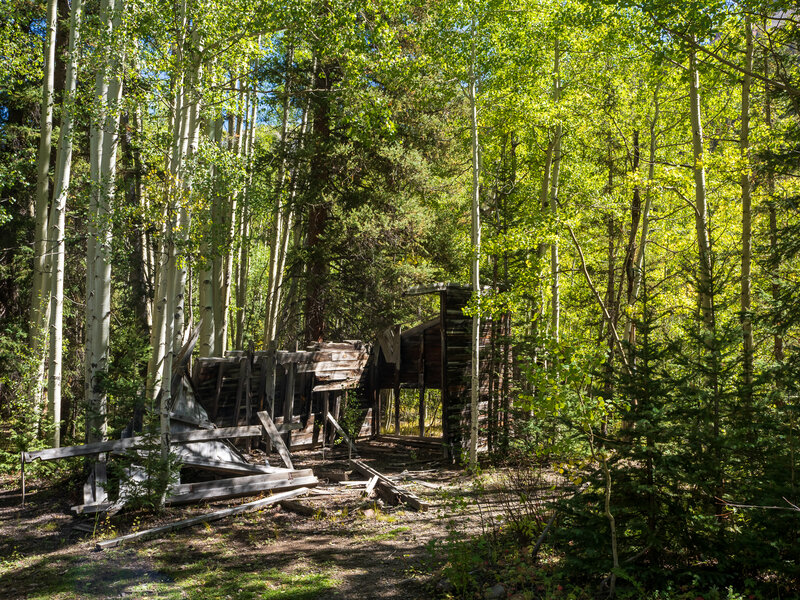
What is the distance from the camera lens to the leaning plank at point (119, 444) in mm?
8883

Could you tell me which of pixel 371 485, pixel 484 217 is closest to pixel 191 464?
pixel 371 485

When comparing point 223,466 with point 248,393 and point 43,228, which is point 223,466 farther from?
point 43,228

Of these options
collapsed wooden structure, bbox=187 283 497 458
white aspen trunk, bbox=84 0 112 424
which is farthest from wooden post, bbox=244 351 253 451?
white aspen trunk, bbox=84 0 112 424

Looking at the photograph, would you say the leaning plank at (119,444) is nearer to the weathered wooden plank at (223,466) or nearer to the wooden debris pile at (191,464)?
the wooden debris pile at (191,464)

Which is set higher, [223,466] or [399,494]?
[223,466]

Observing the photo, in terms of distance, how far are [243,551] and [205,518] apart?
4.33ft

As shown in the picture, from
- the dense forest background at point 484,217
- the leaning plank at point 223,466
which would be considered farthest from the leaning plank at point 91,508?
the dense forest background at point 484,217

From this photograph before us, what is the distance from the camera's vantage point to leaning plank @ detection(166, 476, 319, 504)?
9.62 m

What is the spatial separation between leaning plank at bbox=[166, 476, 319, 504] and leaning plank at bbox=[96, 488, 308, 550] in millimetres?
165

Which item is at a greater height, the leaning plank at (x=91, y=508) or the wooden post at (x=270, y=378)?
the wooden post at (x=270, y=378)

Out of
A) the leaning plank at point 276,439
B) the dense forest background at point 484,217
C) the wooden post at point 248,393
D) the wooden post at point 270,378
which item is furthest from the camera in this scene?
the wooden post at point 270,378

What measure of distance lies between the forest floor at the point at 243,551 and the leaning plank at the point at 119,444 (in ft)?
3.27

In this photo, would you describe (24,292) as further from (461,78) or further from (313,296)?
(461,78)

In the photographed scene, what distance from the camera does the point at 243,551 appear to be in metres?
8.16
